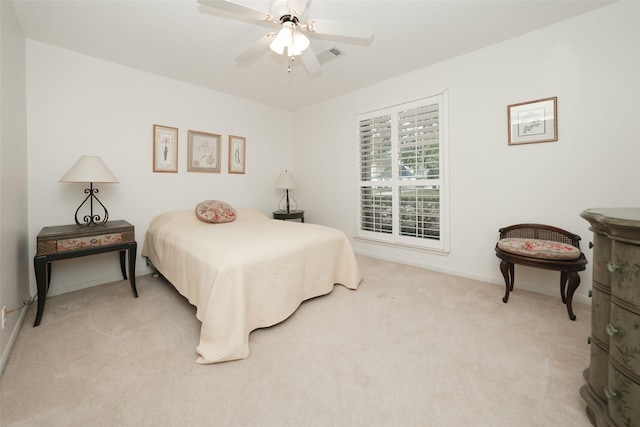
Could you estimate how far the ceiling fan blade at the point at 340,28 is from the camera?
1785 millimetres

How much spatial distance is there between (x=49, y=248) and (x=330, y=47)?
312 centimetres

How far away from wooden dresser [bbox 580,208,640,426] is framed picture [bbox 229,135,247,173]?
3905 millimetres

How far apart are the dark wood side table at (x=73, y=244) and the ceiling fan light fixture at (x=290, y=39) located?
7.21 ft

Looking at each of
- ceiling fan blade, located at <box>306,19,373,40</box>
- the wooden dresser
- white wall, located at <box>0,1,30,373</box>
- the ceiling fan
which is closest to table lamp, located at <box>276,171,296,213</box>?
the ceiling fan

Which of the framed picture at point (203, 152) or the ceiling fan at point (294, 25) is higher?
the ceiling fan at point (294, 25)

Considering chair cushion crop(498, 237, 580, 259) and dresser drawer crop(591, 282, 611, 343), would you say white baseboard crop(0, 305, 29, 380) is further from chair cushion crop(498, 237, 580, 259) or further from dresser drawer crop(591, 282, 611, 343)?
chair cushion crop(498, 237, 580, 259)

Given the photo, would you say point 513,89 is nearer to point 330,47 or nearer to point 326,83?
point 330,47

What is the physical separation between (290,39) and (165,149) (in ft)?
7.64

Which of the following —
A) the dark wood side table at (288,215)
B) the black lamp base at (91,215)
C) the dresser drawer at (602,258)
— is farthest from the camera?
the dark wood side table at (288,215)

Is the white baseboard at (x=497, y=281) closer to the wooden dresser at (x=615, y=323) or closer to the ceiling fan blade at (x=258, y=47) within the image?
the wooden dresser at (x=615, y=323)

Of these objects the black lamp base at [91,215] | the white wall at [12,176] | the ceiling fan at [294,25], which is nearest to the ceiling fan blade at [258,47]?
the ceiling fan at [294,25]

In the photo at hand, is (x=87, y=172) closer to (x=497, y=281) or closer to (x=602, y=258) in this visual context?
(x=602, y=258)

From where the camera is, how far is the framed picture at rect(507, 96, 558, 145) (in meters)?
2.35

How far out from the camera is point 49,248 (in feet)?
6.79
